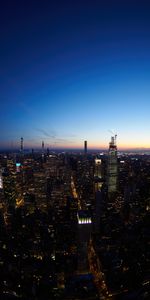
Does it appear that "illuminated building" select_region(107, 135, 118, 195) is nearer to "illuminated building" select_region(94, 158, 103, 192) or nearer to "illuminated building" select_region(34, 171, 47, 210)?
"illuminated building" select_region(94, 158, 103, 192)

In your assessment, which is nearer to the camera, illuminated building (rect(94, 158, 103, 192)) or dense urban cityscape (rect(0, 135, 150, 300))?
dense urban cityscape (rect(0, 135, 150, 300))

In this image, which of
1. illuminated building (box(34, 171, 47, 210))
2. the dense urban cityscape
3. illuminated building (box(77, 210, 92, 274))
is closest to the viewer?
the dense urban cityscape

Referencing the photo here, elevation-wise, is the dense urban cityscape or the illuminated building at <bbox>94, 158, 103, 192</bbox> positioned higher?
the illuminated building at <bbox>94, 158, 103, 192</bbox>

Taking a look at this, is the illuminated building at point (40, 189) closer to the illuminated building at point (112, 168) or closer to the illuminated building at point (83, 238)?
the illuminated building at point (112, 168)

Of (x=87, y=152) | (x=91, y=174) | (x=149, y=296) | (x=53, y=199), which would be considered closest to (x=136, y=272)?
(x=149, y=296)

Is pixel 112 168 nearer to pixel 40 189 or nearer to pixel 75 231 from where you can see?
pixel 40 189

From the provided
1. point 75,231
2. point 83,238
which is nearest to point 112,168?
point 75,231

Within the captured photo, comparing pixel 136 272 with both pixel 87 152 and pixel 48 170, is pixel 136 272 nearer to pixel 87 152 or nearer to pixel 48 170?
pixel 48 170

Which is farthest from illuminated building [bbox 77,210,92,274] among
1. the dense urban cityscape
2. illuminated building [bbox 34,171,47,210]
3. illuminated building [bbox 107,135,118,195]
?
illuminated building [bbox 107,135,118,195]
